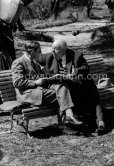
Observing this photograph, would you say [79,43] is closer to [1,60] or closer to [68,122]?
[1,60]

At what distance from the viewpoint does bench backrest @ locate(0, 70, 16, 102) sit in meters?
5.74

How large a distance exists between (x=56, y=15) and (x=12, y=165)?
17126mm

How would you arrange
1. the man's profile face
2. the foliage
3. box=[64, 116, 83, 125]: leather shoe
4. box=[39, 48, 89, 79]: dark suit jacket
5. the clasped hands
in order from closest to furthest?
box=[64, 116, 83, 125]: leather shoe, the clasped hands, the man's profile face, box=[39, 48, 89, 79]: dark suit jacket, the foliage

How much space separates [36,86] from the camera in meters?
5.52

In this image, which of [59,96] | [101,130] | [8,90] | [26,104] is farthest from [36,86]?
[101,130]

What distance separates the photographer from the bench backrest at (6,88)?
5742mm

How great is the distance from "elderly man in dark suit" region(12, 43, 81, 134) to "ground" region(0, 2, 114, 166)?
0.30 m

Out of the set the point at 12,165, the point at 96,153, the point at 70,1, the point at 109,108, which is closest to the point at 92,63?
→ the point at 109,108

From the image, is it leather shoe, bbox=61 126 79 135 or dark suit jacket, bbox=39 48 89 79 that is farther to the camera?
dark suit jacket, bbox=39 48 89 79

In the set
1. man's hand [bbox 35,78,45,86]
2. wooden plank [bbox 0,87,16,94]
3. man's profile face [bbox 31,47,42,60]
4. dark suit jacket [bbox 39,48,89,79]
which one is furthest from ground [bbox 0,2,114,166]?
man's profile face [bbox 31,47,42,60]

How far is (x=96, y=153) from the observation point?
467 cm

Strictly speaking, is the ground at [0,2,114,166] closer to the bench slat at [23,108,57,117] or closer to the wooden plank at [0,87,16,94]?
the bench slat at [23,108,57,117]

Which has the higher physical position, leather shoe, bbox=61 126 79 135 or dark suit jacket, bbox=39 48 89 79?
dark suit jacket, bbox=39 48 89 79

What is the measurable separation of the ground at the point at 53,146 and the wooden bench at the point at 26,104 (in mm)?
221
